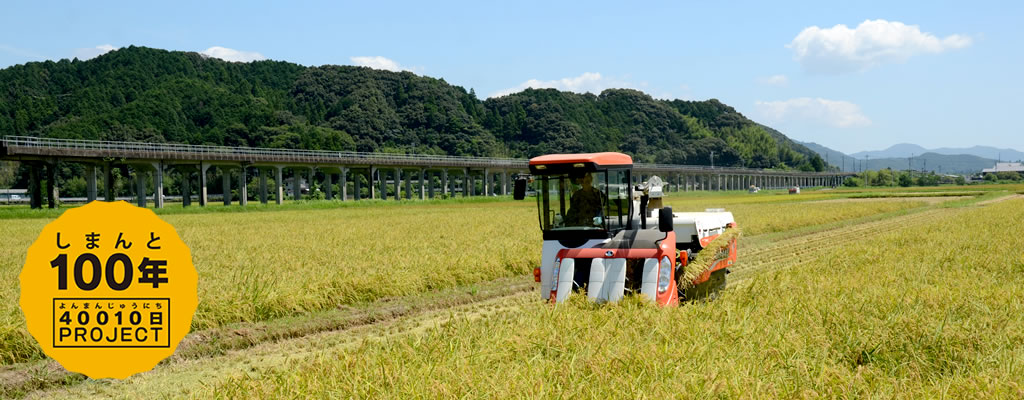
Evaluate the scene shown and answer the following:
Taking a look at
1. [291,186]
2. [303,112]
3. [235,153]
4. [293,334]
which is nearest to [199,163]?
[235,153]

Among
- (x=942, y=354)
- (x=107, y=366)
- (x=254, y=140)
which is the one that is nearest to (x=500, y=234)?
(x=107, y=366)

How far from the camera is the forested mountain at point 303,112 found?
121 m

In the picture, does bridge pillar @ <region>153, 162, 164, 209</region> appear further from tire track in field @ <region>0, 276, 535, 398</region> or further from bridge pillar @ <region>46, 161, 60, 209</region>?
tire track in field @ <region>0, 276, 535, 398</region>

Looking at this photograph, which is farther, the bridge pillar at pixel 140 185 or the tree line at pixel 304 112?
the tree line at pixel 304 112

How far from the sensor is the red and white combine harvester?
9922 millimetres

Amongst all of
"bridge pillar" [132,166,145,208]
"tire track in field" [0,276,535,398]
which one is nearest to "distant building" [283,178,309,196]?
"bridge pillar" [132,166,145,208]

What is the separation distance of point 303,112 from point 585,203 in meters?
151

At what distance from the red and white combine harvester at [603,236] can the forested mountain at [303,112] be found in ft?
379

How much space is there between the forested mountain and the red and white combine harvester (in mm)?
115666

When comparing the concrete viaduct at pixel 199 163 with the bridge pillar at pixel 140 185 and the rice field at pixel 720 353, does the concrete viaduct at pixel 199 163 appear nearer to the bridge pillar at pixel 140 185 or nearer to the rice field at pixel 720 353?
the bridge pillar at pixel 140 185

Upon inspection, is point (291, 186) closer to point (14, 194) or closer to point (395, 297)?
point (14, 194)

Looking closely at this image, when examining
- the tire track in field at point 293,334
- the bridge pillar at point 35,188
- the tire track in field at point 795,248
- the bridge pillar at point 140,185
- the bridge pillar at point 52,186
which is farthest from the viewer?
the bridge pillar at point 140,185

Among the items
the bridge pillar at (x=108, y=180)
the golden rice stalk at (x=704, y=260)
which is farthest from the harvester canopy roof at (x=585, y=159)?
the bridge pillar at (x=108, y=180)

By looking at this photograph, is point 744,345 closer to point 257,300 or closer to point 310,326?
point 310,326
